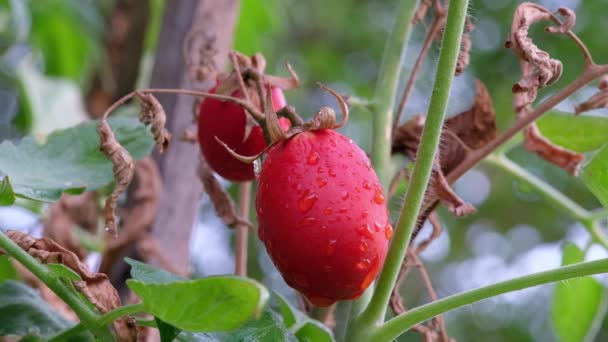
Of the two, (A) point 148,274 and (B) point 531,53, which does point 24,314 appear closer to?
(A) point 148,274

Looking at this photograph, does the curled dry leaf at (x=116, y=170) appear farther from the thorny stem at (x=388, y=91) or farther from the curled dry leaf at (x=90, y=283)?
the thorny stem at (x=388, y=91)

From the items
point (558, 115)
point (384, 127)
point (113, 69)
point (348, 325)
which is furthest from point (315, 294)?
point (113, 69)

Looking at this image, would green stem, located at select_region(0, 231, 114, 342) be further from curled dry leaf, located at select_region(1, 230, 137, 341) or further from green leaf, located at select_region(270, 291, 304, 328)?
green leaf, located at select_region(270, 291, 304, 328)

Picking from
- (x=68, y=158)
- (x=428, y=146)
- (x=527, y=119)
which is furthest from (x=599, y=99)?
(x=68, y=158)

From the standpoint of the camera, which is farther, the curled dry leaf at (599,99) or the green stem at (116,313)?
the curled dry leaf at (599,99)

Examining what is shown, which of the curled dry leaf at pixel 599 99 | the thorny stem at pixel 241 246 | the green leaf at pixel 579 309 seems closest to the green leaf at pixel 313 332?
the thorny stem at pixel 241 246

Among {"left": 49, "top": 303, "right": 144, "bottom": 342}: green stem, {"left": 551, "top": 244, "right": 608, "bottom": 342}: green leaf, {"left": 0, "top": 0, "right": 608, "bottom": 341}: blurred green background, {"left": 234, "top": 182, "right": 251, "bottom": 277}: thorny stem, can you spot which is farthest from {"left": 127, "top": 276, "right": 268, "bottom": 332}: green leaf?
{"left": 0, "top": 0, "right": 608, "bottom": 341}: blurred green background
